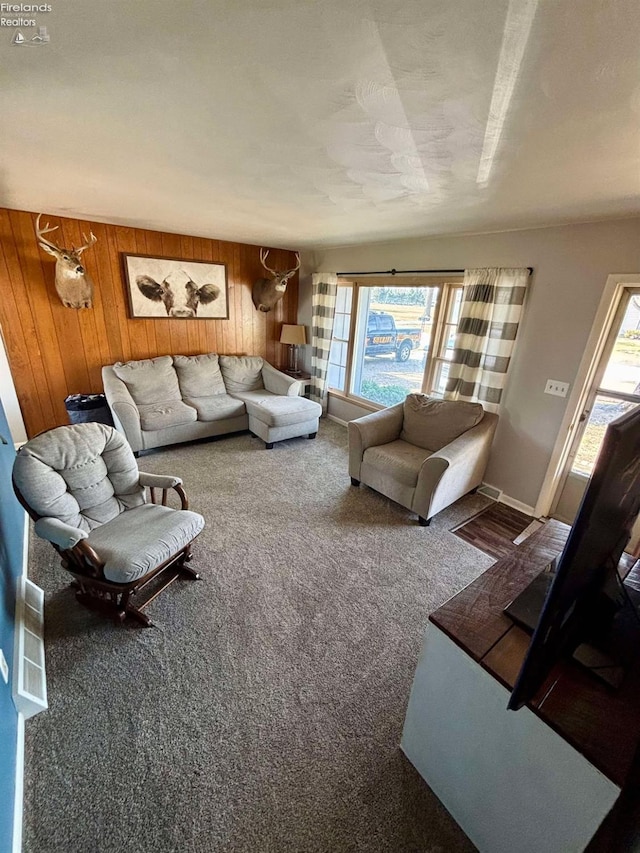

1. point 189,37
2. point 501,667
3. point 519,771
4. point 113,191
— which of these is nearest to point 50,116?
point 189,37

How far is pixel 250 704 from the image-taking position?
4.77ft

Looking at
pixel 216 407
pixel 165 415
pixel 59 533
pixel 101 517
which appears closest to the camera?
pixel 59 533

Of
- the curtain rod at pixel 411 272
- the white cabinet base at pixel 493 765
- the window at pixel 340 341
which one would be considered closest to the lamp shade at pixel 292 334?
the window at pixel 340 341

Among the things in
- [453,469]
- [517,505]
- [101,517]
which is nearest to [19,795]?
[101,517]

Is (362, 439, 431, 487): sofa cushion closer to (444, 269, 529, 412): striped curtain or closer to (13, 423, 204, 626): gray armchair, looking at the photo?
(444, 269, 529, 412): striped curtain

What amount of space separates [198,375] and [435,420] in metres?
2.83

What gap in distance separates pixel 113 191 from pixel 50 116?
3.74 feet

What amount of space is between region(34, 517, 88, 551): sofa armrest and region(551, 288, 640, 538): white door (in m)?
3.11

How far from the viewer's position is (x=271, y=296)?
4.51 metres

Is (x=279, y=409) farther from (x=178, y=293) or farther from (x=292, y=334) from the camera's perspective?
(x=178, y=293)

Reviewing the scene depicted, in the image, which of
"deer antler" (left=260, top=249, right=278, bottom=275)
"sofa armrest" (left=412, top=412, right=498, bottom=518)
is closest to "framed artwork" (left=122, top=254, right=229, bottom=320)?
"deer antler" (left=260, top=249, right=278, bottom=275)

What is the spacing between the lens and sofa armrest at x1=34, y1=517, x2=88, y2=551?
1565 mm

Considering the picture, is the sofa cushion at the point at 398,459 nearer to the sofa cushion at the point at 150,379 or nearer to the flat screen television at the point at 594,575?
the flat screen television at the point at 594,575

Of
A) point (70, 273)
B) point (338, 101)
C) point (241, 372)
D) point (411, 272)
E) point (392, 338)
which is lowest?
→ point (241, 372)
